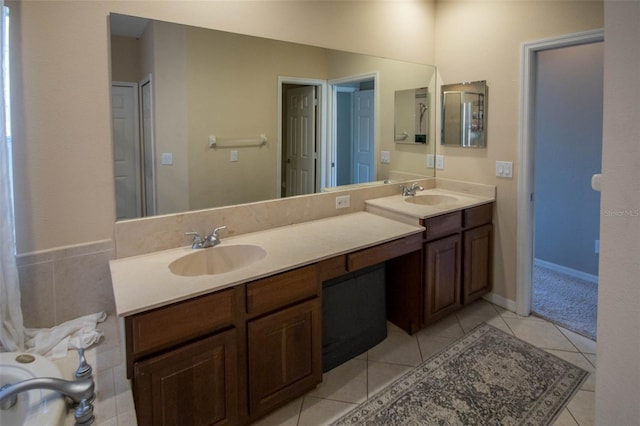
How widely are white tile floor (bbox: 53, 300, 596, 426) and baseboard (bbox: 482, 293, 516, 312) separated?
0.05 m

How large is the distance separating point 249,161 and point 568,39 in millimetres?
2229

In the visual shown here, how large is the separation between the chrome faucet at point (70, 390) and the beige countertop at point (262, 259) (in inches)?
12.2

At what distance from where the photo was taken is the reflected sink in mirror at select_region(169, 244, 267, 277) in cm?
203

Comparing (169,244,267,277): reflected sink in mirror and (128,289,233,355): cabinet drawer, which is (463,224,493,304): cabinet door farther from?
(128,289,233,355): cabinet drawer

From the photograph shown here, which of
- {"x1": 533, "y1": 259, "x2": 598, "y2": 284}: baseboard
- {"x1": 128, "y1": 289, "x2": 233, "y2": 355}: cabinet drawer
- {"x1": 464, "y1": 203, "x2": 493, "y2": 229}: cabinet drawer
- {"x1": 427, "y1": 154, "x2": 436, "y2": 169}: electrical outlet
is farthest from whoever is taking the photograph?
{"x1": 533, "y1": 259, "x2": 598, "y2": 284}: baseboard

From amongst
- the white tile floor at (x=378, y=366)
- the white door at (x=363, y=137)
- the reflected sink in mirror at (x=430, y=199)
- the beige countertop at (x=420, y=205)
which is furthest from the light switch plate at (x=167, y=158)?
the reflected sink in mirror at (x=430, y=199)

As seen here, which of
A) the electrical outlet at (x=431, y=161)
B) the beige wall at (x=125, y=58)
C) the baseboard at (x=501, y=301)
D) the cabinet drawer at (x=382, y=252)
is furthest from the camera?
the electrical outlet at (x=431, y=161)

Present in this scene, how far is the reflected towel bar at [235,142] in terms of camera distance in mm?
2264

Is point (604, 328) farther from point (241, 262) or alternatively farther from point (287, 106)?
point (287, 106)

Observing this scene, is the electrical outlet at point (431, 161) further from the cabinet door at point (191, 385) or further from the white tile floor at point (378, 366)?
the cabinet door at point (191, 385)

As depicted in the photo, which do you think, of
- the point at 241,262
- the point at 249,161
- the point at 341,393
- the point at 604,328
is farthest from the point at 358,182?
the point at 604,328

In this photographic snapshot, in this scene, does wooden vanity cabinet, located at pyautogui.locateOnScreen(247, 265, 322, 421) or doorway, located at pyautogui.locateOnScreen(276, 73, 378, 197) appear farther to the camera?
doorway, located at pyautogui.locateOnScreen(276, 73, 378, 197)

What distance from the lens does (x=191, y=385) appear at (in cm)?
160

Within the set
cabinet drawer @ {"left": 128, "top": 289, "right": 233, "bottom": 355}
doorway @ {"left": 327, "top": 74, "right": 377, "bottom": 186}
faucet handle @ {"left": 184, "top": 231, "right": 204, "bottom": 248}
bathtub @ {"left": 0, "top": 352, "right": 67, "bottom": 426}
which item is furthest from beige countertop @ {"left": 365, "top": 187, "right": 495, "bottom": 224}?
bathtub @ {"left": 0, "top": 352, "right": 67, "bottom": 426}
